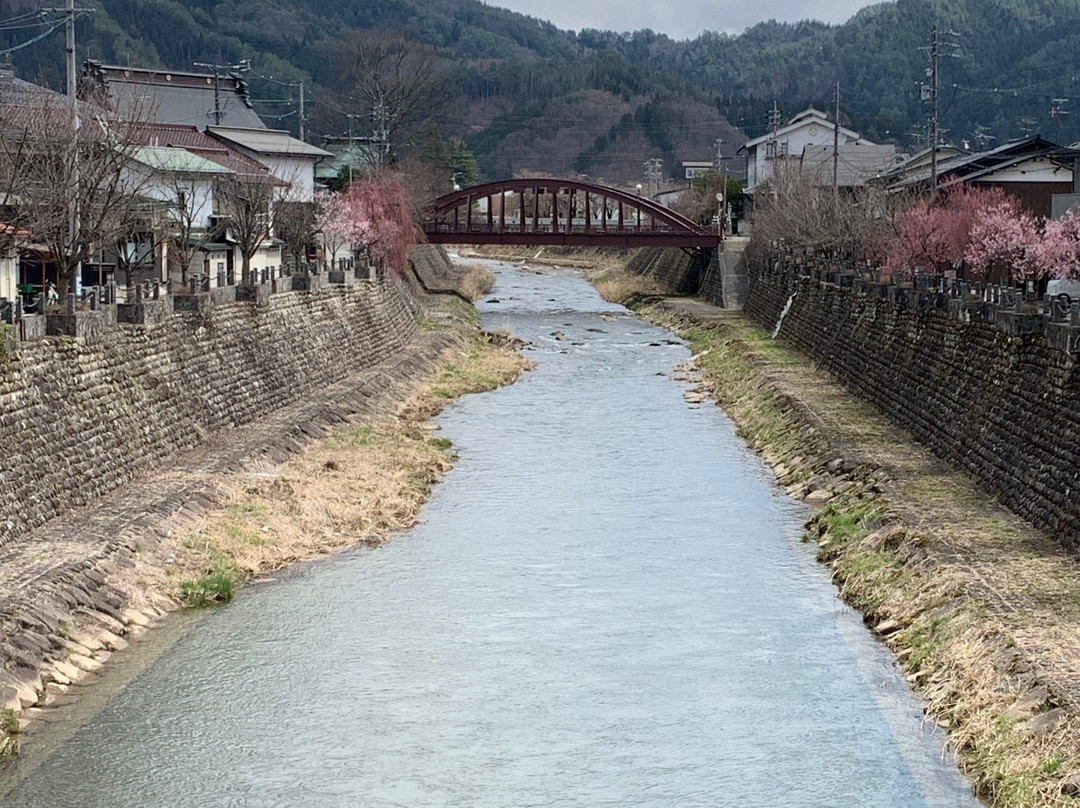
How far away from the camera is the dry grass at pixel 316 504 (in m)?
21.2

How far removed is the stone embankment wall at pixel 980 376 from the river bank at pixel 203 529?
31.8ft

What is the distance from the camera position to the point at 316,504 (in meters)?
24.8

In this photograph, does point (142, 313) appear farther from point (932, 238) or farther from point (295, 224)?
point (932, 238)

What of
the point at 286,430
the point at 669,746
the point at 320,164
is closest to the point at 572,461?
the point at 286,430

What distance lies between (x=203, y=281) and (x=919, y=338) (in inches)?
622

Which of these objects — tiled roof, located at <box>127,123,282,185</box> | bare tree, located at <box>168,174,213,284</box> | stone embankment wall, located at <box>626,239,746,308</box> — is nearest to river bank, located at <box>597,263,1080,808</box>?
bare tree, located at <box>168,174,213,284</box>

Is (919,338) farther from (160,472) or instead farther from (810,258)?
(810,258)

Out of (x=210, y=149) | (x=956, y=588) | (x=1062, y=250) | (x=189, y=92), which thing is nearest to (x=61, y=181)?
(x=956, y=588)

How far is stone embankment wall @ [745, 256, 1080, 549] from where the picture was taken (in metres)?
21.4

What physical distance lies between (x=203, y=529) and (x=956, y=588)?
10528mm

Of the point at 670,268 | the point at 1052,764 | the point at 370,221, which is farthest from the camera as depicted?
the point at 670,268

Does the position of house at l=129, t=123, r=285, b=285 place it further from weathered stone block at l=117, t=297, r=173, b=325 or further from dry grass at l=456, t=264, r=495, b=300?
dry grass at l=456, t=264, r=495, b=300

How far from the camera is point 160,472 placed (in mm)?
24859

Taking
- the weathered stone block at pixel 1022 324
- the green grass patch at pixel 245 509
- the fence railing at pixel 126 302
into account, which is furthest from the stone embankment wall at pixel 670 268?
the green grass patch at pixel 245 509
